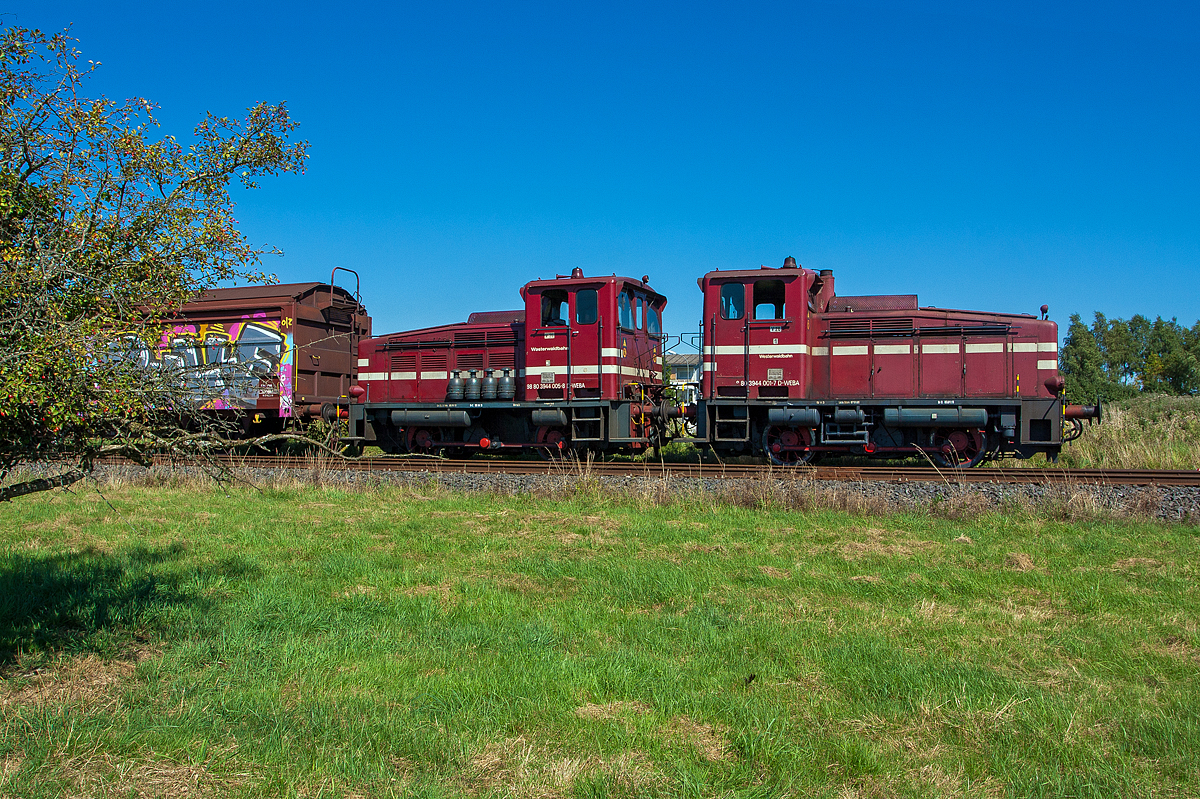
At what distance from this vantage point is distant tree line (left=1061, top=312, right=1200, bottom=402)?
60250 mm

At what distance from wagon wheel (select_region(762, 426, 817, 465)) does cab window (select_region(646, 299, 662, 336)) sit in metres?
3.85

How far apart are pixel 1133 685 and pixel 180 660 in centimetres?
601

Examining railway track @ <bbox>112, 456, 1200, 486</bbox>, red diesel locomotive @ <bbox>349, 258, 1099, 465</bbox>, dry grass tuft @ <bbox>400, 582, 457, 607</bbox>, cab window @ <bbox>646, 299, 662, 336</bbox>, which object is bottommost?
dry grass tuft @ <bbox>400, 582, 457, 607</bbox>

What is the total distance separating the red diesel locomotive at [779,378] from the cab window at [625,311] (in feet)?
0.14

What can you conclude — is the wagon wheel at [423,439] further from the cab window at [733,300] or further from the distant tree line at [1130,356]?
the distant tree line at [1130,356]

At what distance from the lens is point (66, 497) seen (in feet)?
41.2

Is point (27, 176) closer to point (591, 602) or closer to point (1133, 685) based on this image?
point (591, 602)

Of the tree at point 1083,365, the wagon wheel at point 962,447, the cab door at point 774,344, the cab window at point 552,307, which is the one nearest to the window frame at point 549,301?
the cab window at point 552,307

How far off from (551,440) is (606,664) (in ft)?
39.2

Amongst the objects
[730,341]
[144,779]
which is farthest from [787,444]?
[144,779]

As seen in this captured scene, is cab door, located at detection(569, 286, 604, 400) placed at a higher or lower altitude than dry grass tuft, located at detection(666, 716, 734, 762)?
higher

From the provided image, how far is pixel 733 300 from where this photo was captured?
611 inches

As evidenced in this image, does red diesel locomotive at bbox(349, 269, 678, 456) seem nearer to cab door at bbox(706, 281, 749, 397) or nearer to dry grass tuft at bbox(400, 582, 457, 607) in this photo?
cab door at bbox(706, 281, 749, 397)

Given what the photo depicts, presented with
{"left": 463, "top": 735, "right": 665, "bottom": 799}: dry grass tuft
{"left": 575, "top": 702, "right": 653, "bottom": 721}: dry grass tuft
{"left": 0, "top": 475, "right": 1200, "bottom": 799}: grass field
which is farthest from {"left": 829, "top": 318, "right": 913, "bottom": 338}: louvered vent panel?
{"left": 463, "top": 735, "right": 665, "bottom": 799}: dry grass tuft
